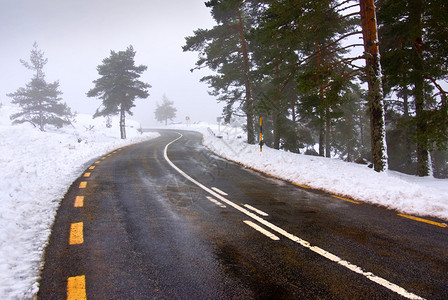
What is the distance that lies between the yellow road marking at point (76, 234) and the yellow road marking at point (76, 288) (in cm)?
104

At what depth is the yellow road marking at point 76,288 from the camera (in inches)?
104

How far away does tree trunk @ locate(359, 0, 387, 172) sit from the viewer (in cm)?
870

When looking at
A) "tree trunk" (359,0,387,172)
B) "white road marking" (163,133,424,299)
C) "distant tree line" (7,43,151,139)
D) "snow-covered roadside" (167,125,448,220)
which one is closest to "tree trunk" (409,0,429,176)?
"tree trunk" (359,0,387,172)

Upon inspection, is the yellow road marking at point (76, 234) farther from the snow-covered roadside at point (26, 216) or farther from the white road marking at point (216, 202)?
the white road marking at point (216, 202)

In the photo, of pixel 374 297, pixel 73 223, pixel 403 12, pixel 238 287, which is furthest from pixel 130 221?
pixel 403 12

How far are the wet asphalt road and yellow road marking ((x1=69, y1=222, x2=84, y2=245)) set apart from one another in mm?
89

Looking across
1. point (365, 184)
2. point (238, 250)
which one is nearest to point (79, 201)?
point (238, 250)

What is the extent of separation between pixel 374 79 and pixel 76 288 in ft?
32.4

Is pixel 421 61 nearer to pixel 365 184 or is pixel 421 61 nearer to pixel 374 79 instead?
pixel 374 79

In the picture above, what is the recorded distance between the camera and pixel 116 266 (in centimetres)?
322

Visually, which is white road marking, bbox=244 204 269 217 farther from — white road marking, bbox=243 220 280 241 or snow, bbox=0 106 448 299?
snow, bbox=0 106 448 299

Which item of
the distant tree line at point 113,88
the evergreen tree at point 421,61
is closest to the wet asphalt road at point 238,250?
the evergreen tree at point 421,61

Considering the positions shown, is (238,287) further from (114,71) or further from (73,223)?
(114,71)

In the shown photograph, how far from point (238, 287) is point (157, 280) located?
922mm
